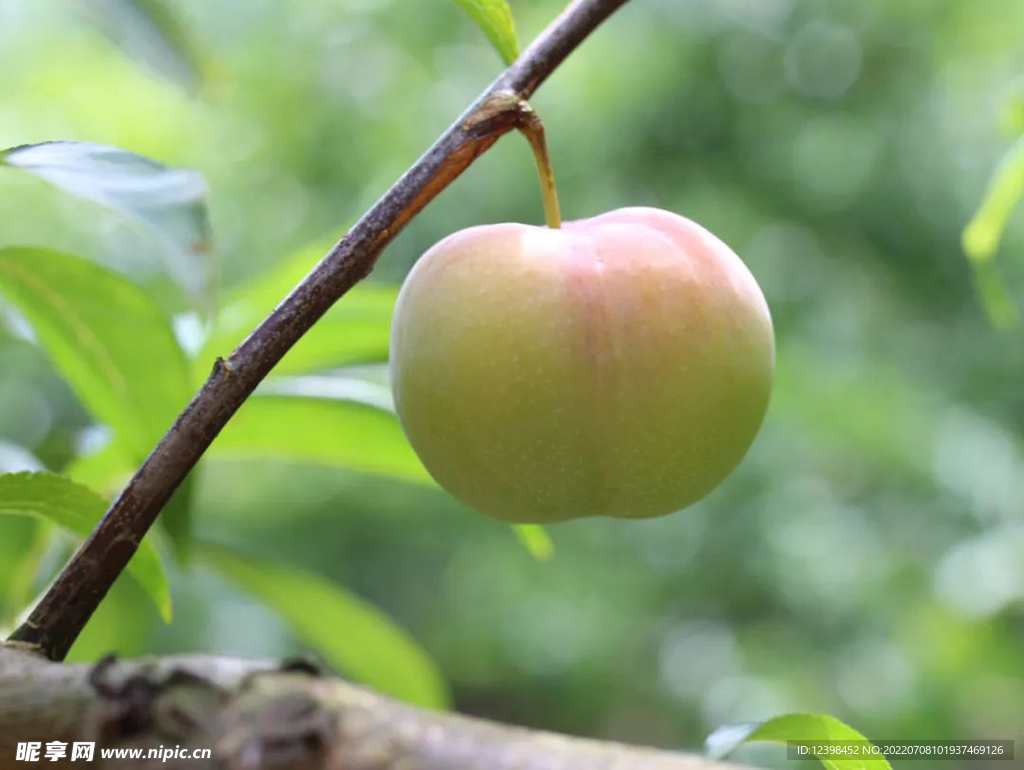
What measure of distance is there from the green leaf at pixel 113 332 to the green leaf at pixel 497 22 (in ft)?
0.67

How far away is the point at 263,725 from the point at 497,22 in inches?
12.1

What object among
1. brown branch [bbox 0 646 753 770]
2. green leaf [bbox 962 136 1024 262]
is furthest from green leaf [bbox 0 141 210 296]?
green leaf [bbox 962 136 1024 262]

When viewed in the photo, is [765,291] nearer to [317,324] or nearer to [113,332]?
Answer: [317,324]

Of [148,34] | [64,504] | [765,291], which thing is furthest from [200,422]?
[765,291]

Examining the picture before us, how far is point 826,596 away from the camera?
1928mm

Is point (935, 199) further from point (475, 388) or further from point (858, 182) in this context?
point (475, 388)

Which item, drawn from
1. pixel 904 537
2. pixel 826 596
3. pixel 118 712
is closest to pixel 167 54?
pixel 118 712

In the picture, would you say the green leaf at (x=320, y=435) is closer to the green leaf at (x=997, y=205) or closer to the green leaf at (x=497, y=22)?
the green leaf at (x=497, y=22)

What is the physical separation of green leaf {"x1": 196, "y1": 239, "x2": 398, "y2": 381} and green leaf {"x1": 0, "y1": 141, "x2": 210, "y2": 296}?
0.25m

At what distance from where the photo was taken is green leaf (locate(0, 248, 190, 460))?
0.51 meters

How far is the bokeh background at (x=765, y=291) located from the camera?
6.34 feet

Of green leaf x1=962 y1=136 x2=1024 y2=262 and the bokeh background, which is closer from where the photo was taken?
green leaf x1=962 y1=136 x2=1024 y2=262

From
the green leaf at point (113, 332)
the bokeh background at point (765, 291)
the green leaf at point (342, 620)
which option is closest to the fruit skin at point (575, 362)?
the green leaf at point (113, 332)

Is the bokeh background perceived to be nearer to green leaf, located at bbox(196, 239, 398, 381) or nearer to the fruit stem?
green leaf, located at bbox(196, 239, 398, 381)
